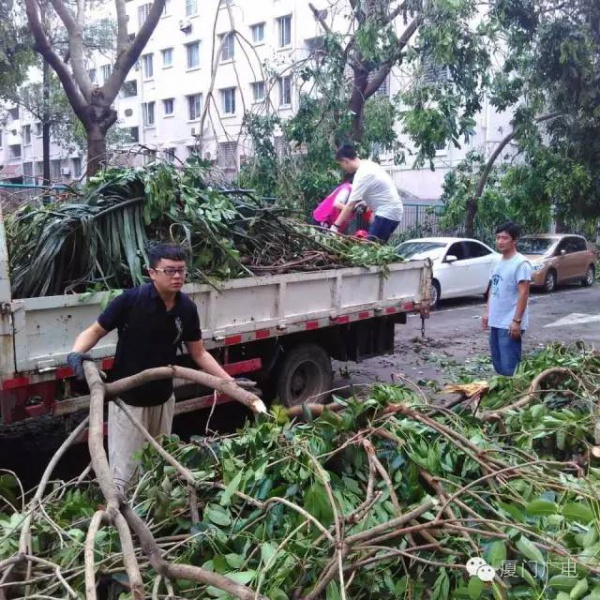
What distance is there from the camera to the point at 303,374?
21.7ft

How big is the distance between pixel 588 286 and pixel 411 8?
353 inches

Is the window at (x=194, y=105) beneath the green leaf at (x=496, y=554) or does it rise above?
above

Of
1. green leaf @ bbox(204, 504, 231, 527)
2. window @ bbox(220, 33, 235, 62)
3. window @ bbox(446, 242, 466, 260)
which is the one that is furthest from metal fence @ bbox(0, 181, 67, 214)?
window @ bbox(446, 242, 466, 260)

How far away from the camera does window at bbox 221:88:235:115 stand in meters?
35.2

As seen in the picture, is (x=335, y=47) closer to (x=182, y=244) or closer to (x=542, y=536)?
(x=182, y=244)

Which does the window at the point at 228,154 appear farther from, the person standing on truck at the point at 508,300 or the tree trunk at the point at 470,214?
the tree trunk at the point at 470,214

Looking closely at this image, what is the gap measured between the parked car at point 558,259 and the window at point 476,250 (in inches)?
70.7

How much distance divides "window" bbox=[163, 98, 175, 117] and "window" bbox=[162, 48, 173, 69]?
1.82m

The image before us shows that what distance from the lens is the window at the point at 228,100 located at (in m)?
35.2

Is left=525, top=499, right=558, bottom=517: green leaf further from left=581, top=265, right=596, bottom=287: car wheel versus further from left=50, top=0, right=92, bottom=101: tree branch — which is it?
left=581, top=265, right=596, bottom=287: car wheel

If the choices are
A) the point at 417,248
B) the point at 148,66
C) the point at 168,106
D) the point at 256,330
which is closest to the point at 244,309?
the point at 256,330

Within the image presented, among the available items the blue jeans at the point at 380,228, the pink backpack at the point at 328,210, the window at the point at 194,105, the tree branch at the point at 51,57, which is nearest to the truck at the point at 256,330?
the blue jeans at the point at 380,228

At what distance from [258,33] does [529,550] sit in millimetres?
34061

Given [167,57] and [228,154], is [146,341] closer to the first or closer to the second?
[228,154]
